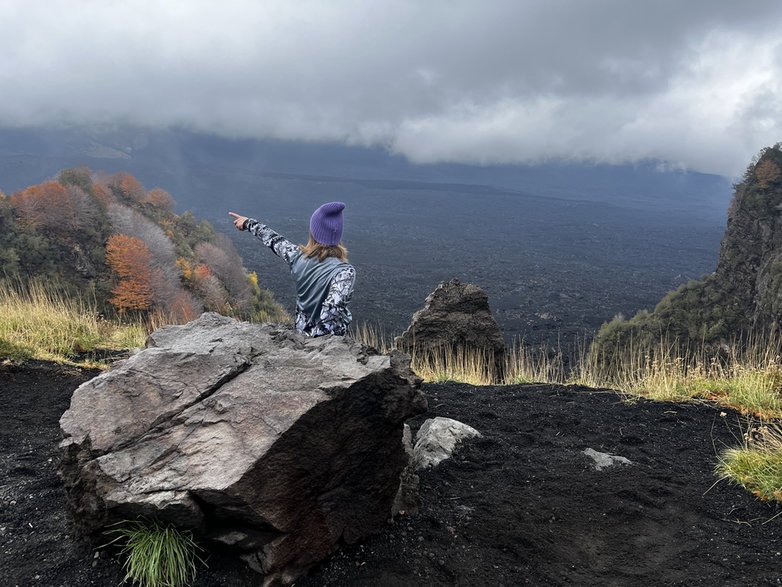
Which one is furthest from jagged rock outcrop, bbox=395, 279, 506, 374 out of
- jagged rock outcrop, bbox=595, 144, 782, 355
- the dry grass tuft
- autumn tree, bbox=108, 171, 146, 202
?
autumn tree, bbox=108, 171, 146, 202

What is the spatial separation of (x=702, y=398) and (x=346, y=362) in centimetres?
527

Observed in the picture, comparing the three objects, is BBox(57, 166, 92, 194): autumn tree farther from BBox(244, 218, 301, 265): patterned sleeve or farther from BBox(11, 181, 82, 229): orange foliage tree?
BBox(244, 218, 301, 265): patterned sleeve

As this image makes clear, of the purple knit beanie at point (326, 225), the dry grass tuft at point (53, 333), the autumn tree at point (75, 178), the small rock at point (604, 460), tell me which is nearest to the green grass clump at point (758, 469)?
the small rock at point (604, 460)

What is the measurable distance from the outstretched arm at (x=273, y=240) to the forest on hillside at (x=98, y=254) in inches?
924

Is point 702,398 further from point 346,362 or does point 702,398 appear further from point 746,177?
point 746,177

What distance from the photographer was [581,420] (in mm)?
6004

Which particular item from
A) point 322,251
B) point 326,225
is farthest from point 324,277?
point 326,225

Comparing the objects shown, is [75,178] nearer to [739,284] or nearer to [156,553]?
[156,553]

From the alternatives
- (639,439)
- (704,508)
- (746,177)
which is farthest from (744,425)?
(746,177)

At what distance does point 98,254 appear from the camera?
121 feet

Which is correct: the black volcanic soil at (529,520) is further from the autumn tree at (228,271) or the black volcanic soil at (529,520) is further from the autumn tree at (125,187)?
the autumn tree at (125,187)

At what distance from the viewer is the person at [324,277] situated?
13.7 feet

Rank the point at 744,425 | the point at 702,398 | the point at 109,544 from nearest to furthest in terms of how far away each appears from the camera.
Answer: the point at 109,544, the point at 744,425, the point at 702,398

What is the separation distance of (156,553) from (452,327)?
28.1ft
